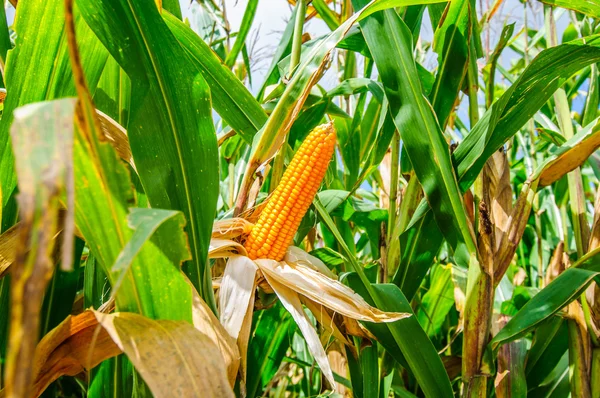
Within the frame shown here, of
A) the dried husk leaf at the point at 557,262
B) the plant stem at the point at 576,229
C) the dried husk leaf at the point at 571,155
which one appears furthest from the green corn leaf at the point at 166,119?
the dried husk leaf at the point at 557,262

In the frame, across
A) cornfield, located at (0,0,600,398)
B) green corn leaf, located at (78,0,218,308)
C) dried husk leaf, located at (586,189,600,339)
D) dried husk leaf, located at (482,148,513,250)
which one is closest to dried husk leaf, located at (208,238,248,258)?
cornfield, located at (0,0,600,398)

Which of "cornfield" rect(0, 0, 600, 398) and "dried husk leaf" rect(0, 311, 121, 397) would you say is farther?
"dried husk leaf" rect(0, 311, 121, 397)

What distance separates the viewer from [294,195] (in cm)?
103

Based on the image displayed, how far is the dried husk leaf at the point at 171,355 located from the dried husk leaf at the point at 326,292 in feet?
1.26

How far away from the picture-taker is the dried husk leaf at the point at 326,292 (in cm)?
102

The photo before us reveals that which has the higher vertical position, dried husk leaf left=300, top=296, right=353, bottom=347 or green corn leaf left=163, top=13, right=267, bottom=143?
green corn leaf left=163, top=13, right=267, bottom=143

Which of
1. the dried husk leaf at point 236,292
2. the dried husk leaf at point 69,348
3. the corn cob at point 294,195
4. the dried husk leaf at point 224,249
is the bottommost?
the dried husk leaf at point 69,348

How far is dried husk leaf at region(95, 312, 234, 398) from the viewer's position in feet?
1.92

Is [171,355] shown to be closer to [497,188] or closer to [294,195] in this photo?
[294,195]

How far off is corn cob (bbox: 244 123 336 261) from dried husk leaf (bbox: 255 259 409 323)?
0.04 m

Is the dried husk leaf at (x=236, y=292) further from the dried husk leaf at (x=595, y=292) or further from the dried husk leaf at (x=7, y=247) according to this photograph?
the dried husk leaf at (x=595, y=292)

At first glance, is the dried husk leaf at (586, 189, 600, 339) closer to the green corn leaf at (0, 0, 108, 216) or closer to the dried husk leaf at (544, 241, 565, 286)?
the dried husk leaf at (544, 241, 565, 286)

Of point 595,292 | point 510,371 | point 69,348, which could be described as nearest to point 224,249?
point 69,348

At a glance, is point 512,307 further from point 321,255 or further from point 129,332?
point 129,332
